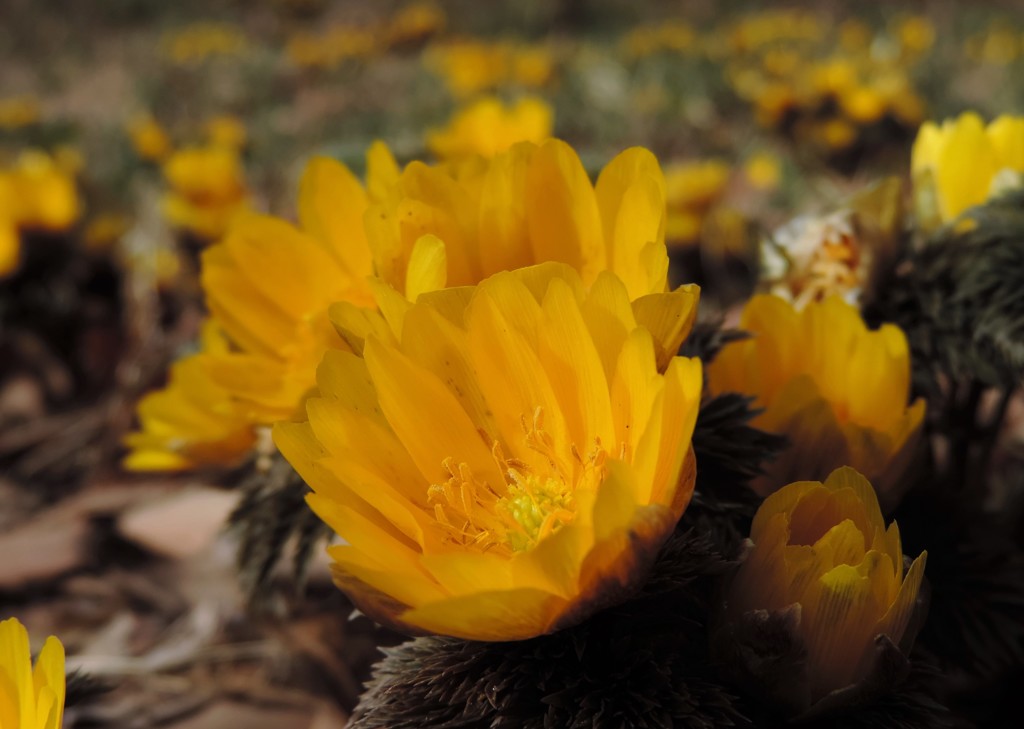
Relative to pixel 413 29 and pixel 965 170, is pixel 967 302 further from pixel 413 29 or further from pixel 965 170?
pixel 413 29

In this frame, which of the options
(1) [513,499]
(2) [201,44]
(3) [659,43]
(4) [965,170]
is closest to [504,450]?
(1) [513,499]

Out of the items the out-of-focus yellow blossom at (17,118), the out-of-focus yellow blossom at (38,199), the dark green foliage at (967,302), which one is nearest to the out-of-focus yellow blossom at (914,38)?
the out-of-focus yellow blossom at (38,199)

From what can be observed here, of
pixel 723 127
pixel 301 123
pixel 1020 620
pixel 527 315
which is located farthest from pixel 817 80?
pixel 301 123

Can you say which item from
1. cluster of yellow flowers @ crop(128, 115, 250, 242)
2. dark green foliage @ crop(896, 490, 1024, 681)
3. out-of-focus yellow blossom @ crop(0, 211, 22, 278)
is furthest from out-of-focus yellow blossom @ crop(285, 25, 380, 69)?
dark green foliage @ crop(896, 490, 1024, 681)

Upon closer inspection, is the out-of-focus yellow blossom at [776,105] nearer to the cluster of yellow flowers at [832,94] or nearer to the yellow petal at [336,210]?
the cluster of yellow flowers at [832,94]

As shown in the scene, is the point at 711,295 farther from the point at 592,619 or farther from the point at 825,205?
the point at 592,619

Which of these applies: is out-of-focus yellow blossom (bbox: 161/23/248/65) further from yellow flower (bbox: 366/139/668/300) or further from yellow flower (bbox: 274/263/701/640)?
yellow flower (bbox: 274/263/701/640)
